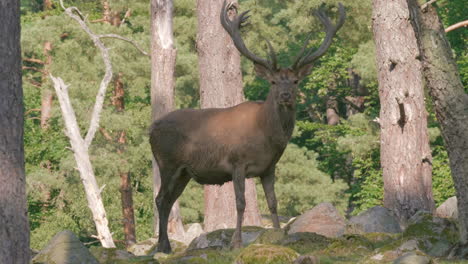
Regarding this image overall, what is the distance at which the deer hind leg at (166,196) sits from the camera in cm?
1173

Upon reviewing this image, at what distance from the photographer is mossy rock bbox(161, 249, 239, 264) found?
9586mm

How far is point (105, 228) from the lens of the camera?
24266mm

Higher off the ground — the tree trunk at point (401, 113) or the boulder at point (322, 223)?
the tree trunk at point (401, 113)

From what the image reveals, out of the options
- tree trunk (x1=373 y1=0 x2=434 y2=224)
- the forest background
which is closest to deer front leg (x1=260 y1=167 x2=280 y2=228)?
tree trunk (x1=373 y1=0 x2=434 y2=224)

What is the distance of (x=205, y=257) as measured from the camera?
9797 mm

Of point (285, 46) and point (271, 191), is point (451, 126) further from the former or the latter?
point (285, 46)

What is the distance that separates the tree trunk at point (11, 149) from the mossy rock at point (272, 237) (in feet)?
12.5

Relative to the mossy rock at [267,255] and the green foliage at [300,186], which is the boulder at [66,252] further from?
the green foliage at [300,186]

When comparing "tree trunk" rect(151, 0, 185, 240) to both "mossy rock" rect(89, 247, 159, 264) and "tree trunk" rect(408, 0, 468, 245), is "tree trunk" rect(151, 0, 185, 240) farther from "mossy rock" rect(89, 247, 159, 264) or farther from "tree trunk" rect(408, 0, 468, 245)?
"tree trunk" rect(408, 0, 468, 245)

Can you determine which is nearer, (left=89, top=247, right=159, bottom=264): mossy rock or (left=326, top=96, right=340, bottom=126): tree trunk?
(left=89, top=247, right=159, bottom=264): mossy rock

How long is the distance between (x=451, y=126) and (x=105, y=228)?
1666cm

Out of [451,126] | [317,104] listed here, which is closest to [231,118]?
[451,126]

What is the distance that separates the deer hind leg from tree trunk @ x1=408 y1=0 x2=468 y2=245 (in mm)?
3998

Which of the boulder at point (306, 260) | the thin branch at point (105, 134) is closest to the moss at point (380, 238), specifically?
the boulder at point (306, 260)
